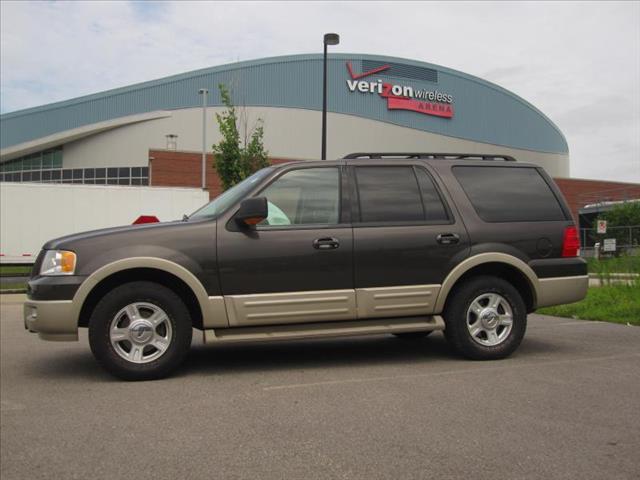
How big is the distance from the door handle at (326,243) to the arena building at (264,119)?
3735cm

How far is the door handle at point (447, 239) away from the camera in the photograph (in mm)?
5680

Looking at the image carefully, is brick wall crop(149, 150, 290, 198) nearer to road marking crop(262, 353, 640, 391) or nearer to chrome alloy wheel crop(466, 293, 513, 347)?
chrome alloy wheel crop(466, 293, 513, 347)

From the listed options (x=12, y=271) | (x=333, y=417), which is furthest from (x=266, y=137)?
(x=333, y=417)

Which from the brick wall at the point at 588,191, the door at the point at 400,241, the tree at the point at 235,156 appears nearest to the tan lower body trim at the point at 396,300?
the door at the point at 400,241

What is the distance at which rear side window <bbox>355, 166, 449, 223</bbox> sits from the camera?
569cm

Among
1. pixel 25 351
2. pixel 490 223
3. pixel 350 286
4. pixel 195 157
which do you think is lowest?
pixel 25 351

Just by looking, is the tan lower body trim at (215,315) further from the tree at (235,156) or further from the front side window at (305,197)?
the tree at (235,156)

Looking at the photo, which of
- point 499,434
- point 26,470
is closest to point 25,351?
point 26,470

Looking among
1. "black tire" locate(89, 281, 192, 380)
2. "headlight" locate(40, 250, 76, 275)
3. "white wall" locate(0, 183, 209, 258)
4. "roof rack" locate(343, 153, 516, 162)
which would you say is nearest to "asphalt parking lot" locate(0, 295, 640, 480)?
"black tire" locate(89, 281, 192, 380)

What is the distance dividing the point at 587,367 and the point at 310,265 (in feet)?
8.44

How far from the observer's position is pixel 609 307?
9.44 meters

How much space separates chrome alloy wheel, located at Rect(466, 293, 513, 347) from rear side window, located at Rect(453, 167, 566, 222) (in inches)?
30.6

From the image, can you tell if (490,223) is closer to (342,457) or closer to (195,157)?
(342,457)

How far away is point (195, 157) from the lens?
42156mm
